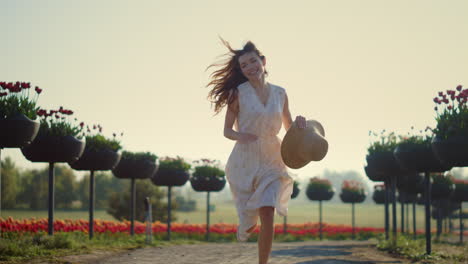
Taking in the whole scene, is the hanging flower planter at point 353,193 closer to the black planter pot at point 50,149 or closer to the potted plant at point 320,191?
the potted plant at point 320,191

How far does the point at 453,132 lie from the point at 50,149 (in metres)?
6.17

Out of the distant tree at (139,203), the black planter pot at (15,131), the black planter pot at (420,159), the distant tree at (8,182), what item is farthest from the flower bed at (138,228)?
the distant tree at (8,182)

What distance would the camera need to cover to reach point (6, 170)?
36688 millimetres

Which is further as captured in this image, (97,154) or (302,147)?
(97,154)

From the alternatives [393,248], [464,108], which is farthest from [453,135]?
[393,248]

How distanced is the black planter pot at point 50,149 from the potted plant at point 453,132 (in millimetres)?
5675

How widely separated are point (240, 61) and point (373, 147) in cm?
710

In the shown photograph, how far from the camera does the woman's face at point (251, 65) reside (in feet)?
19.1

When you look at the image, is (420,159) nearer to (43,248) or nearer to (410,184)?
(43,248)

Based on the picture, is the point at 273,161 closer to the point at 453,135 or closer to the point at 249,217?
the point at 249,217

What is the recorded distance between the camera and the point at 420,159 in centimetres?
975

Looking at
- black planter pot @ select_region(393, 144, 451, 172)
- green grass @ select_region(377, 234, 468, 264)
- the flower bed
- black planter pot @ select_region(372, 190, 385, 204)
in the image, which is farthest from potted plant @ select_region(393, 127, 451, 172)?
black planter pot @ select_region(372, 190, 385, 204)

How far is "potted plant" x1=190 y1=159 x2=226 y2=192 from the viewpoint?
16438 mm

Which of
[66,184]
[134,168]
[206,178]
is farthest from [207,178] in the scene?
[66,184]
